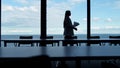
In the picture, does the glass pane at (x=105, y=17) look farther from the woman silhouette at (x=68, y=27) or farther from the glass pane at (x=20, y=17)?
the woman silhouette at (x=68, y=27)

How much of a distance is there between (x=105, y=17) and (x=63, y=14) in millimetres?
1328

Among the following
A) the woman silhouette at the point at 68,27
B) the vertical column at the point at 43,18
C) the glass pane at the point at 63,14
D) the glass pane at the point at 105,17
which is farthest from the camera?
the glass pane at the point at 105,17

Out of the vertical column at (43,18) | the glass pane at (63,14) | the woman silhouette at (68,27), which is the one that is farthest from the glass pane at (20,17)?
the woman silhouette at (68,27)

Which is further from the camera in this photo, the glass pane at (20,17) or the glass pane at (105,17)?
the glass pane at (105,17)

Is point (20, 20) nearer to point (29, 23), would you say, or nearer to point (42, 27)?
point (29, 23)

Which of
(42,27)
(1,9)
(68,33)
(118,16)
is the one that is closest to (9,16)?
(1,9)

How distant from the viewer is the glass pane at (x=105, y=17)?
8.04 metres

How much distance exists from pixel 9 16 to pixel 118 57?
20.6 feet

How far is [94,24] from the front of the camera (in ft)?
26.4

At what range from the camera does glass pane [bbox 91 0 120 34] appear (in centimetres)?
804

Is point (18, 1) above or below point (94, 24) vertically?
above

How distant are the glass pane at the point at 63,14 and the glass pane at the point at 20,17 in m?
0.44

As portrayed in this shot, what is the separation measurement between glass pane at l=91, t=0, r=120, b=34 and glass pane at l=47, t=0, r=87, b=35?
0.93 feet

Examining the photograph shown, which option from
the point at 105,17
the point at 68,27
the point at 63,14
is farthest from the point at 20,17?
the point at 105,17
